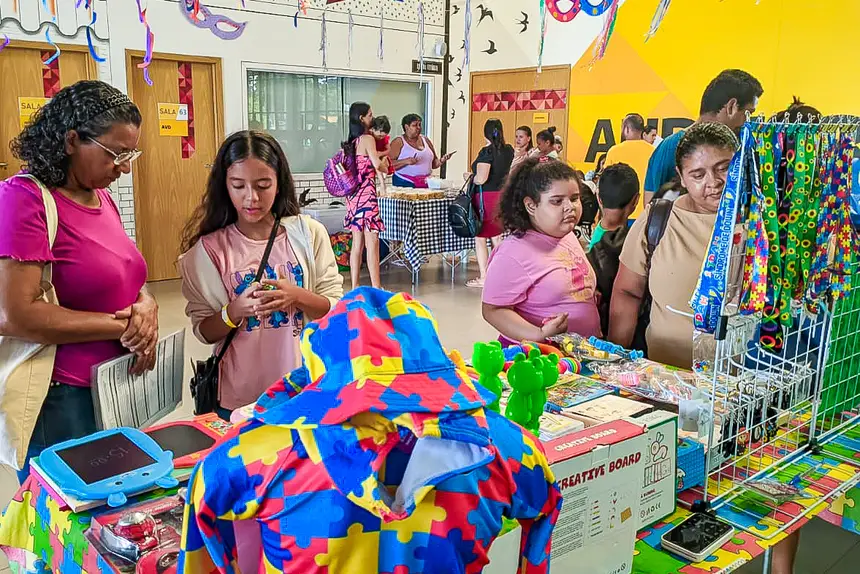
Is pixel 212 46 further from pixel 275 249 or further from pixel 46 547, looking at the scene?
pixel 46 547

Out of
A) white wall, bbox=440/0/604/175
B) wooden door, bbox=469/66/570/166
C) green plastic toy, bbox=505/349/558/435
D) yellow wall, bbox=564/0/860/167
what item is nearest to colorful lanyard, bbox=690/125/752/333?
green plastic toy, bbox=505/349/558/435

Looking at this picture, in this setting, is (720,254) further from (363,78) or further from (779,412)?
(363,78)

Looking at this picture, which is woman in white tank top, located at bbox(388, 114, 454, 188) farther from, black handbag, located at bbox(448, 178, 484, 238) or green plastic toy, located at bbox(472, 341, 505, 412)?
green plastic toy, located at bbox(472, 341, 505, 412)

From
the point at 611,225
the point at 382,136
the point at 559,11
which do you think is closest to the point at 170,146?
the point at 382,136

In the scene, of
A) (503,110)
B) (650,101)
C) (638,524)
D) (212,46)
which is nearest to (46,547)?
(638,524)

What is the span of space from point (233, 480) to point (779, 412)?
130cm

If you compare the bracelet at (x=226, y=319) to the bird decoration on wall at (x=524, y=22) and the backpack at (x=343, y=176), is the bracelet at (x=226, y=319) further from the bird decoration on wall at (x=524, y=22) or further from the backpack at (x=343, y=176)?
the bird decoration on wall at (x=524, y=22)

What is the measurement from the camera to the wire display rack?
1.46m

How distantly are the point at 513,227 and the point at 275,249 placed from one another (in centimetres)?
81

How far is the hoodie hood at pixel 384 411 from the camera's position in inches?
30.8

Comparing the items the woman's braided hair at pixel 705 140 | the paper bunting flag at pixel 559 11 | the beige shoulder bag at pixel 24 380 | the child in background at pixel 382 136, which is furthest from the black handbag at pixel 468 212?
the beige shoulder bag at pixel 24 380

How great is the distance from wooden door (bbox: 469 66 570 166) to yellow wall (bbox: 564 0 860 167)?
0.17m

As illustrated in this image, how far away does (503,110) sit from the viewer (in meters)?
9.15

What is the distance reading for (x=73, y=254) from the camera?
1824 mm
